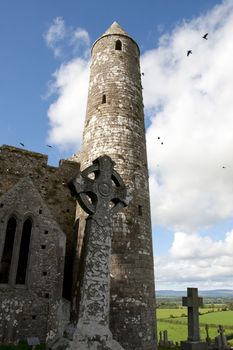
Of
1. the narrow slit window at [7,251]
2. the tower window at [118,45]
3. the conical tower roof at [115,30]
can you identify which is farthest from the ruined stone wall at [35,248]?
the conical tower roof at [115,30]

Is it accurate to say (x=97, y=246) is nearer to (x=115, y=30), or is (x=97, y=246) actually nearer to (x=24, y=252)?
(x=24, y=252)

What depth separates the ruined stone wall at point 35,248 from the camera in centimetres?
1110

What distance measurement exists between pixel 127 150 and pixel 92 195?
7.98 meters

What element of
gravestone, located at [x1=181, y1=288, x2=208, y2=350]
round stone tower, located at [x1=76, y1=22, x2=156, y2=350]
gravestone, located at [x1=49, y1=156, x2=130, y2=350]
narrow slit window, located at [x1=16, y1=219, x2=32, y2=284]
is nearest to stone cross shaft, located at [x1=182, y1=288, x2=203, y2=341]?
gravestone, located at [x1=181, y1=288, x2=208, y2=350]

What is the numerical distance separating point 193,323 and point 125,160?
23.2ft

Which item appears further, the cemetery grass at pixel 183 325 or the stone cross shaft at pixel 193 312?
the cemetery grass at pixel 183 325

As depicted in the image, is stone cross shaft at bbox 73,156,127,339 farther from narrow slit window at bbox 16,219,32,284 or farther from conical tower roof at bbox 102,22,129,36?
conical tower roof at bbox 102,22,129,36

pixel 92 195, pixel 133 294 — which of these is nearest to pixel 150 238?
pixel 133 294

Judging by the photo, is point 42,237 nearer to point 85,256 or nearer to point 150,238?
point 150,238

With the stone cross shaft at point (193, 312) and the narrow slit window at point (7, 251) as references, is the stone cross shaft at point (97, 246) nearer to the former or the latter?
the stone cross shaft at point (193, 312)

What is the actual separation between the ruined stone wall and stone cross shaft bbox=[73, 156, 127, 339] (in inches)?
243

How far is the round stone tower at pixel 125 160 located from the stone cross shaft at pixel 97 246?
210 inches

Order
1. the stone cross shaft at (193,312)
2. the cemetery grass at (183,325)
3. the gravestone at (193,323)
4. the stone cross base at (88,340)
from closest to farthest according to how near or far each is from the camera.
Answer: the stone cross base at (88,340) < the gravestone at (193,323) < the stone cross shaft at (193,312) < the cemetery grass at (183,325)

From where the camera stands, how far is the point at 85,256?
6.27 metres
